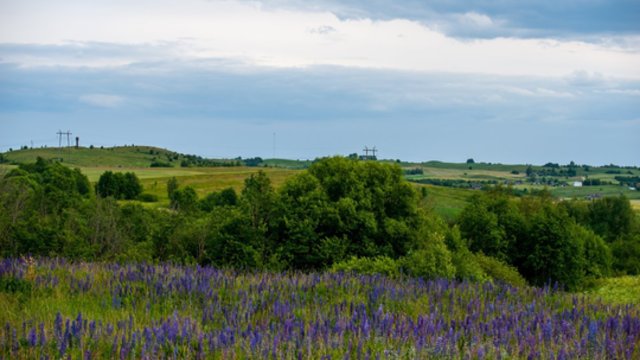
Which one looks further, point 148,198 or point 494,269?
point 148,198

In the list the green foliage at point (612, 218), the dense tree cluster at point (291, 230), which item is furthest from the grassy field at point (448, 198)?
the dense tree cluster at point (291, 230)

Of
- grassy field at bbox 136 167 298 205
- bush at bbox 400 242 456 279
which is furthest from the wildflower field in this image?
grassy field at bbox 136 167 298 205

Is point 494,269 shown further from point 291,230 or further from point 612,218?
point 612,218

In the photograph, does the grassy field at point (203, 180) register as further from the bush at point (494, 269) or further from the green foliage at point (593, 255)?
the bush at point (494, 269)

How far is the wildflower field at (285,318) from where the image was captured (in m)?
6.95

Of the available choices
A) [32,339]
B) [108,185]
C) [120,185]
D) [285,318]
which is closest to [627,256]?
[120,185]

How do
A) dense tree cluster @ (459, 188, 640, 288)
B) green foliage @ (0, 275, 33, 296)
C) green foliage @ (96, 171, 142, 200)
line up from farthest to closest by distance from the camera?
1. green foliage @ (96, 171, 142, 200)
2. dense tree cluster @ (459, 188, 640, 288)
3. green foliage @ (0, 275, 33, 296)

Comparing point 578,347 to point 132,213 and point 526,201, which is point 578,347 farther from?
point 526,201

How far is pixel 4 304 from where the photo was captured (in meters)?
8.95

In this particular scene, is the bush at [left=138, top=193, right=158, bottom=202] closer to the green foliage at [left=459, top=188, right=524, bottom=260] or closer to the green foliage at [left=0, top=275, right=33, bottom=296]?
the green foliage at [left=459, top=188, right=524, bottom=260]

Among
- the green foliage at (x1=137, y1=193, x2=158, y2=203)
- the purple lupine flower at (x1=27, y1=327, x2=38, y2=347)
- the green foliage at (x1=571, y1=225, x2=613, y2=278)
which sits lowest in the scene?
the green foliage at (x1=571, y1=225, x2=613, y2=278)

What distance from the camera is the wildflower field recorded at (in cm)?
695

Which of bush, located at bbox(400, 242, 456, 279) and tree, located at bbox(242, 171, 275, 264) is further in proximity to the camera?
tree, located at bbox(242, 171, 275, 264)

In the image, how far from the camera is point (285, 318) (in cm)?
859
